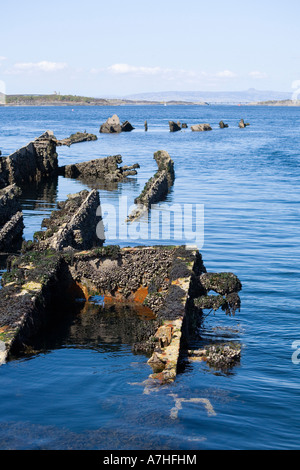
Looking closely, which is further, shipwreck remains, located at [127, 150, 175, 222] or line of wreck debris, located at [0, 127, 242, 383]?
shipwreck remains, located at [127, 150, 175, 222]

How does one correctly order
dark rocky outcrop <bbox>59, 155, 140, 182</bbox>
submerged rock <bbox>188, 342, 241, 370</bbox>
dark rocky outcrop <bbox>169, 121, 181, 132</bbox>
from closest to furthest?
1. submerged rock <bbox>188, 342, 241, 370</bbox>
2. dark rocky outcrop <bbox>59, 155, 140, 182</bbox>
3. dark rocky outcrop <bbox>169, 121, 181, 132</bbox>

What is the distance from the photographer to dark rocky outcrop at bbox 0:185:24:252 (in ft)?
77.6

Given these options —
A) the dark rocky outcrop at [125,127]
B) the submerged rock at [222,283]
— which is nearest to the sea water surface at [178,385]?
the submerged rock at [222,283]

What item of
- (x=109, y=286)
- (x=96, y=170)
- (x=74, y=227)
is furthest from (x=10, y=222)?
(x=96, y=170)

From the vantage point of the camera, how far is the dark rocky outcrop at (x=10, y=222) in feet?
77.6

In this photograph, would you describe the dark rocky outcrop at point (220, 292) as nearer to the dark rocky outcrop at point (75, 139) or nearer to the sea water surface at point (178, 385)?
the sea water surface at point (178, 385)

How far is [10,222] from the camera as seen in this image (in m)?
24.3

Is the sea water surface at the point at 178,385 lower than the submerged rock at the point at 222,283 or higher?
lower

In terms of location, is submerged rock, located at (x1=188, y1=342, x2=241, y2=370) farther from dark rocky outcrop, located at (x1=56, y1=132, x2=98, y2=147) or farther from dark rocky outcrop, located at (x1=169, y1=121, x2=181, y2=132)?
dark rocky outcrop, located at (x1=169, y1=121, x2=181, y2=132)

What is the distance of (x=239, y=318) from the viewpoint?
16.7m

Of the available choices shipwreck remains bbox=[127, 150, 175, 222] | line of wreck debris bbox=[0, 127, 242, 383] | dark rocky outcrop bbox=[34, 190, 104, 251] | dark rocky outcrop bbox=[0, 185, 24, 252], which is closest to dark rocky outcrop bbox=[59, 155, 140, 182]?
shipwreck remains bbox=[127, 150, 175, 222]

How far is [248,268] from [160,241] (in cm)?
526

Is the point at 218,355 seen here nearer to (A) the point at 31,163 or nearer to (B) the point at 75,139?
(A) the point at 31,163

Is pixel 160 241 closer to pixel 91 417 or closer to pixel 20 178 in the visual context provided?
pixel 91 417
